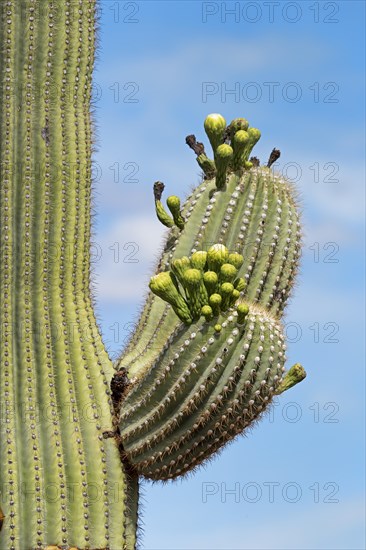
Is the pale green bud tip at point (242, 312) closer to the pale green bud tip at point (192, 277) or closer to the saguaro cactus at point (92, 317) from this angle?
the saguaro cactus at point (92, 317)

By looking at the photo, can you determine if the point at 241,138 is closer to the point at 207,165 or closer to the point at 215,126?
the point at 215,126

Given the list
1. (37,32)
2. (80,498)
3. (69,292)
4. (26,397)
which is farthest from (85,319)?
(37,32)

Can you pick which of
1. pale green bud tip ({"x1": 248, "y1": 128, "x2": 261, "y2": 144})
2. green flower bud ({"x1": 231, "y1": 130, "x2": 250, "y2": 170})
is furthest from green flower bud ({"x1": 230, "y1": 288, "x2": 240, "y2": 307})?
pale green bud tip ({"x1": 248, "y1": 128, "x2": 261, "y2": 144})

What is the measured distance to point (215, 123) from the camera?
7492mm

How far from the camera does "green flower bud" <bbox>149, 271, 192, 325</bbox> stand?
677cm

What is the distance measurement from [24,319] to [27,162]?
1.01 meters

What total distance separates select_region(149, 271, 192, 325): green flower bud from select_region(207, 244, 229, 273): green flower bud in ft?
0.87

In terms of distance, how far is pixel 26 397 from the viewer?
705 cm

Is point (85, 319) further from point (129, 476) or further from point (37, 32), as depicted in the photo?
point (37, 32)

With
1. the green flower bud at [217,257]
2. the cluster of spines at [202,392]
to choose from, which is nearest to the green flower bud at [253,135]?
the green flower bud at [217,257]

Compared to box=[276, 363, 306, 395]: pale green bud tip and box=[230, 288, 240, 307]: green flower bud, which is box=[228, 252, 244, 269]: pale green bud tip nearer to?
box=[230, 288, 240, 307]: green flower bud

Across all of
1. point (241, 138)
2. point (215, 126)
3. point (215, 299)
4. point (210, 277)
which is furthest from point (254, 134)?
point (215, 299)

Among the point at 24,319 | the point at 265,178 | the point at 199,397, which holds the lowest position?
the point at 199,397

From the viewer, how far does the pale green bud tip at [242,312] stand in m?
6.62
